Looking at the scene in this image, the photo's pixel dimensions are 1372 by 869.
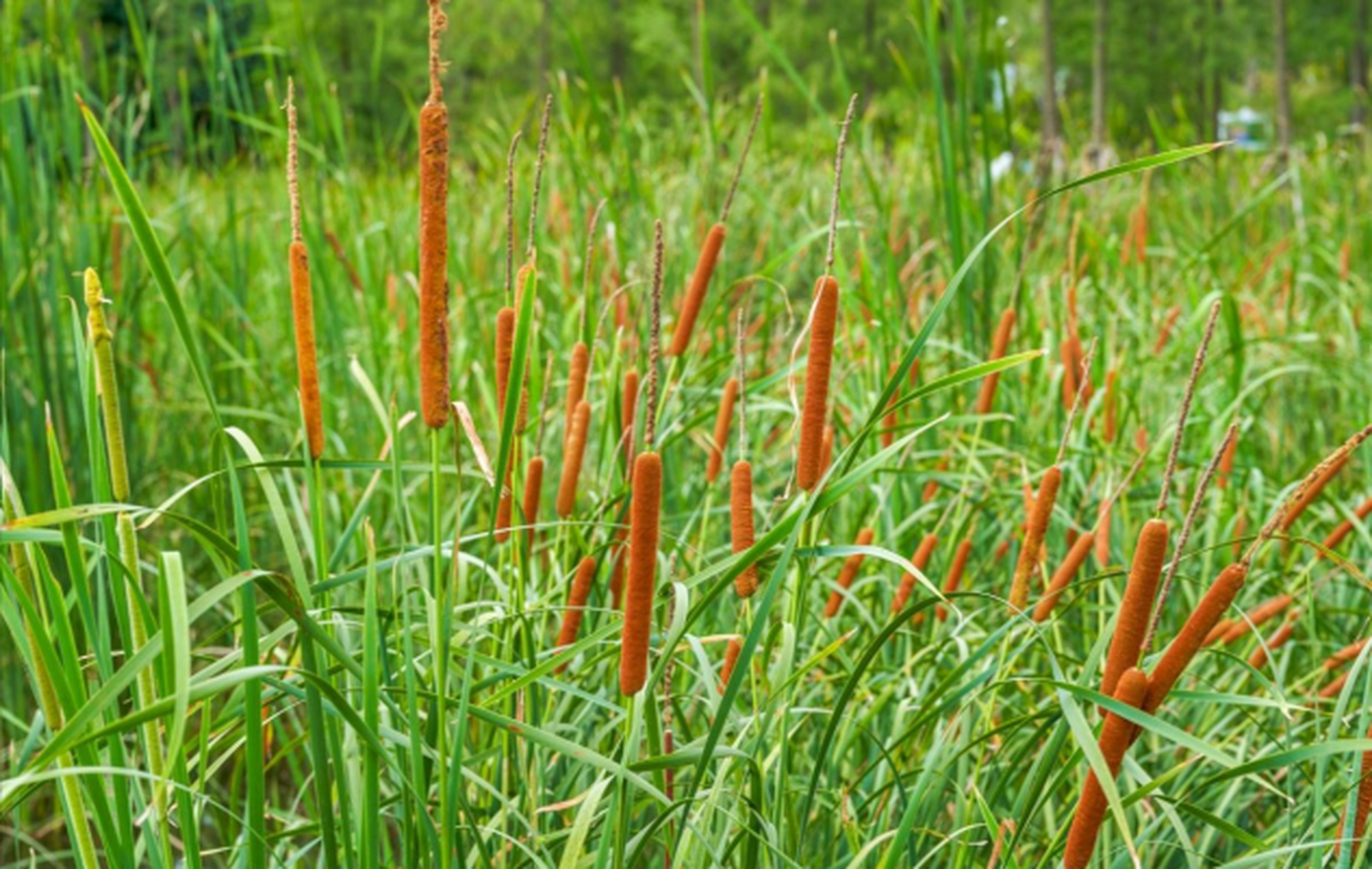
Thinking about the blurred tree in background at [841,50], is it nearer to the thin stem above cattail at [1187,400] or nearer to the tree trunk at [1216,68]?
the tree trunk at [1216,68]

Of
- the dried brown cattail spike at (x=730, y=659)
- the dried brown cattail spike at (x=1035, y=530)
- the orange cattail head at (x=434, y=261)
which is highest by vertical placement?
the orange cattail head at (x=434, y=261)

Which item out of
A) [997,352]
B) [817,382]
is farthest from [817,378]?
[997,352]

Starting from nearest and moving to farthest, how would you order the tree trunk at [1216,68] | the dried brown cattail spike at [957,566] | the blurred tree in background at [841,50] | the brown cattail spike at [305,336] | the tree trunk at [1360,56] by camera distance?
1. the brown cattail spike at [305,336]
2. the dried brown cattail spike at [957,566]
3. the blurred tree in background at [841,50]
4. the tree trunk at [1360,56]
5. the tree trunk at [1216,68]

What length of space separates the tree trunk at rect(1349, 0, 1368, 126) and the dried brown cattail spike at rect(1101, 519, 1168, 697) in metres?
20.0

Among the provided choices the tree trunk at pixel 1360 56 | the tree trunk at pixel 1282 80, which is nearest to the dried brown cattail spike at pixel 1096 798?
the tree trunk at pixel 1282 80

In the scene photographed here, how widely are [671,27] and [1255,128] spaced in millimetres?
8662

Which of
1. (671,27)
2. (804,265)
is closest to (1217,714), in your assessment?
(804,265)

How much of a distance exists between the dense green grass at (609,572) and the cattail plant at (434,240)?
5cm

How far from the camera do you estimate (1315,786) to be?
1114mm

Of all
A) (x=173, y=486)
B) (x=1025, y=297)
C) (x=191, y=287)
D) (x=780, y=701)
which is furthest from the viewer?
(x=191, y=287)

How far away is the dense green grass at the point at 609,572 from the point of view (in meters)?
0.97

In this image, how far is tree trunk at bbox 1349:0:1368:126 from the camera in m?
19.8

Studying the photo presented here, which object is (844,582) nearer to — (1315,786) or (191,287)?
(1315,786)

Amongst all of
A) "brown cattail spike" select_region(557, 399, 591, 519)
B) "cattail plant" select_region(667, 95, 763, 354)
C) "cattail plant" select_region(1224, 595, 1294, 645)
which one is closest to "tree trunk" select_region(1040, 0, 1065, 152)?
"cattail plant" select_region(1224, 595, 1294, 645)
